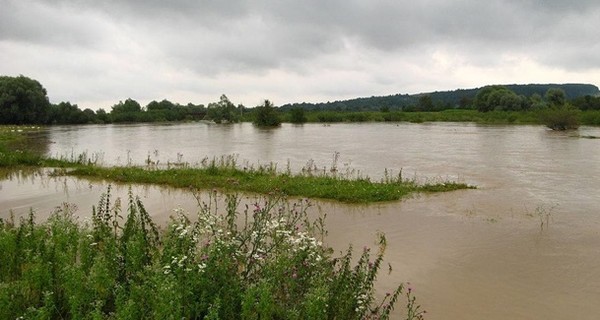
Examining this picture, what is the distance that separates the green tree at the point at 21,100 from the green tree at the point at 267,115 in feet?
118

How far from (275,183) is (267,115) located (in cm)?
5337

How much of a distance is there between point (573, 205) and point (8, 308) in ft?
43.9

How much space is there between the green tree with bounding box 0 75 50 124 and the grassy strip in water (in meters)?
61.3

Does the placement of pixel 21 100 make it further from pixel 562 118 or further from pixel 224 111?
pixel 562 118

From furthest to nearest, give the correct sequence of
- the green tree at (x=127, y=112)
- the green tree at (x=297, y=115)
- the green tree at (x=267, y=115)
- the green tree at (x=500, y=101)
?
the green tree at (x=127, y=112) → the green tree at (x=500, y=101) → the green tree at (x=297, y=115) → the green tree at (x=267, y=115)

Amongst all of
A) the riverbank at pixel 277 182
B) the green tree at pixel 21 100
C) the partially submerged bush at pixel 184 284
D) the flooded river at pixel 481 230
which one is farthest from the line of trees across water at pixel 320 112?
the partially submerged bush at pixel 184 284

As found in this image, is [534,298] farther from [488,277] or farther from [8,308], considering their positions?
[8,308]

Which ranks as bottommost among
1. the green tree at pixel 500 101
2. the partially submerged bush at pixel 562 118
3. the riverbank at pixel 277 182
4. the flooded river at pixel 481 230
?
the flooded river at pixel 481 230

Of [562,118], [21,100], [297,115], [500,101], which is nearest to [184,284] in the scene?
[562,118]

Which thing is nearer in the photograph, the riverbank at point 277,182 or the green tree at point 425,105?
the riverbank at point 277,182

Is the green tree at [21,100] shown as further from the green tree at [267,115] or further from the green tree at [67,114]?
the green tree at [267,115]

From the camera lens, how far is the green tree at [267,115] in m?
67.2

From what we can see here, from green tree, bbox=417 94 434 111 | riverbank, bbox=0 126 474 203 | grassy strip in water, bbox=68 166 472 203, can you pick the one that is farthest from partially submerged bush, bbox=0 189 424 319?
green tree, bbox=417 94 434 111

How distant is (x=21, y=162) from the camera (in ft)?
68.4
